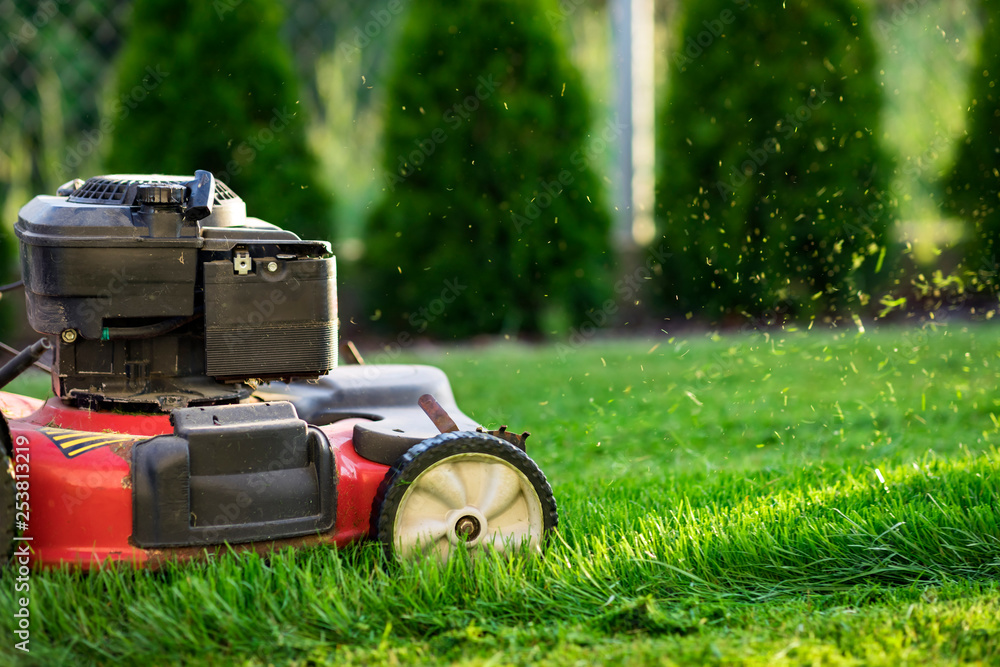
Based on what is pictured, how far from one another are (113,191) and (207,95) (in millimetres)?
3917

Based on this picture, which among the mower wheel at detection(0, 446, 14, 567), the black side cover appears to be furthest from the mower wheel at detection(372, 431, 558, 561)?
the mower wheel at detection(0, 446, 14, 567)

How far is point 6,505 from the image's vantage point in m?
2.23

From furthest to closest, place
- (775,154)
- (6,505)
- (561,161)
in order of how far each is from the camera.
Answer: (775,154) < (561,161) < (6,505)

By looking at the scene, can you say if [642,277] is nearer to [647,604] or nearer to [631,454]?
[631,454]

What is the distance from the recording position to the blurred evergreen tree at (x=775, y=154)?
6.71 meters

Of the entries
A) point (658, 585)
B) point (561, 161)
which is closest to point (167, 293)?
point (658, 585)

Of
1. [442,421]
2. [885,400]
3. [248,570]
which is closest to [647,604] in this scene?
[442,421]

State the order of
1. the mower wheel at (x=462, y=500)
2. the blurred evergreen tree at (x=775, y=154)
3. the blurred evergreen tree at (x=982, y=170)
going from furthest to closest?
the blurred evergreen tree at (x=982, y=170)
the blurred evergreen tree at (x=775, y=154)
the mower wheel at (x=462, y=500)

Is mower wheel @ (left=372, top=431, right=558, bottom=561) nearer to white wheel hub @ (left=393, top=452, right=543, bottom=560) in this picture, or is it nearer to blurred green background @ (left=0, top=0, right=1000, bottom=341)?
white wheel hub @ (left=393, top=452, right=543, bottom=560)

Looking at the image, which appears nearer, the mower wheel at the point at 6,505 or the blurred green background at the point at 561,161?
the mower wheel at the point at 6,505

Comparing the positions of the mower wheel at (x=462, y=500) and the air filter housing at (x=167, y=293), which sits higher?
the air filter housing at (x=167, y=293)

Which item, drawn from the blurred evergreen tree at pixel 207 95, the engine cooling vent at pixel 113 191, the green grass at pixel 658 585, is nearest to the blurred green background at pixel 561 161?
the blurred evergreen tree at pixel 207 95

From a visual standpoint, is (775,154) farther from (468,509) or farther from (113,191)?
(113,191)

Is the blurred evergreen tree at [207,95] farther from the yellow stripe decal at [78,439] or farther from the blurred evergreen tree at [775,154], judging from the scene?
the yellow stripe decal at [78,439]
